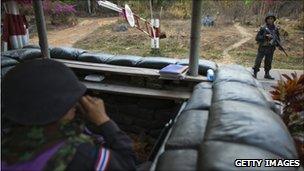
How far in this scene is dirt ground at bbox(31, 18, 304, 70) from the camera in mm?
9570

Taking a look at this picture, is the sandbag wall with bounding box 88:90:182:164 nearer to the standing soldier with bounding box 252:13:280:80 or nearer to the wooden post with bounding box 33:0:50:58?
the wooden post with bounding box 33:0:50:58

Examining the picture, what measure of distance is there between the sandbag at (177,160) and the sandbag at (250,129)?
0.16m

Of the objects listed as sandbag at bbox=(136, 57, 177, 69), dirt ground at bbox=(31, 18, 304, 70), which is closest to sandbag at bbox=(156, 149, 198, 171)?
sandbag at bbox=(136, 57, 177, 69)

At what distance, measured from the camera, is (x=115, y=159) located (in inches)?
68.6

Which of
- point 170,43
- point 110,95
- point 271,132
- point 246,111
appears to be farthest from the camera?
point 170,43

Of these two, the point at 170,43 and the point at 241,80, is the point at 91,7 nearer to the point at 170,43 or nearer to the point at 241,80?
the point at 170,43

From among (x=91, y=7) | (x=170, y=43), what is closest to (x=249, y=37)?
(x=170, y=43)

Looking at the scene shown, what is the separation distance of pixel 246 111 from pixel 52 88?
4.36 ft

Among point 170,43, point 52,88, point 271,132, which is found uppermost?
point 52,88

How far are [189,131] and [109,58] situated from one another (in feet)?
8.02

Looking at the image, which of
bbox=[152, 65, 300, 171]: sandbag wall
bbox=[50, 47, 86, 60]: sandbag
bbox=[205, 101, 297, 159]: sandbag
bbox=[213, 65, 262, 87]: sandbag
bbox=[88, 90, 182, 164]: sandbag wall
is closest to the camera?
bbox=[152, 65, 300, 171]: sandbag wall

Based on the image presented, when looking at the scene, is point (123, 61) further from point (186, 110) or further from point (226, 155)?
point (226, 155)

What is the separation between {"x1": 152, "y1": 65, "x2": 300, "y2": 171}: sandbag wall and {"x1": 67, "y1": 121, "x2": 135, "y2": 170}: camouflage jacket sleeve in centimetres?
23

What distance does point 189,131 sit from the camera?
2301 millimetres
